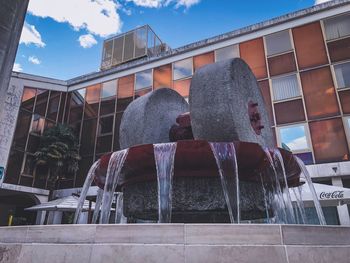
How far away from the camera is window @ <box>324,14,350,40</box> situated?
14453mm

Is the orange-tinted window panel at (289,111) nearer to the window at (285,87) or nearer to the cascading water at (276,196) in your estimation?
the window at (285,87)

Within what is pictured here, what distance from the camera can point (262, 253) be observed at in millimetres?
2068

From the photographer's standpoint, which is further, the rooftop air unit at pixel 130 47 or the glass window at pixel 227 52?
the rooftop air unit at pixel 130 47

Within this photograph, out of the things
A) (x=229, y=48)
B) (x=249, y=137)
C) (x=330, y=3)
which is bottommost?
(x=249, y=137)

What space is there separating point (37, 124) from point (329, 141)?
58.5 ft

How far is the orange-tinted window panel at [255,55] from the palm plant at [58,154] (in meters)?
12.6

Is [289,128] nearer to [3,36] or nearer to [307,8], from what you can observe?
[307,8]

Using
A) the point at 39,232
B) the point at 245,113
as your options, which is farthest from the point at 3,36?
the point at 245,113

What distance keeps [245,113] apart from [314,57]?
1256 centimetres

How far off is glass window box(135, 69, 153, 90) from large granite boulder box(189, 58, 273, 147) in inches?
591

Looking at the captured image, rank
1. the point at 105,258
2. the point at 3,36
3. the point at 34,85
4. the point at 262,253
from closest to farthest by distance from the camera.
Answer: the point at 262,253, the point at 105,258, the point at 3,36, the point at 34,85

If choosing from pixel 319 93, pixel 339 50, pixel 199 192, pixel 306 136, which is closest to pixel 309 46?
pixel 339 50

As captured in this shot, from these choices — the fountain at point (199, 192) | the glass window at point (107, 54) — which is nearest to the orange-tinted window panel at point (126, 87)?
the glass window at point (107, 54)

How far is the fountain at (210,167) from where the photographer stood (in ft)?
11.3
